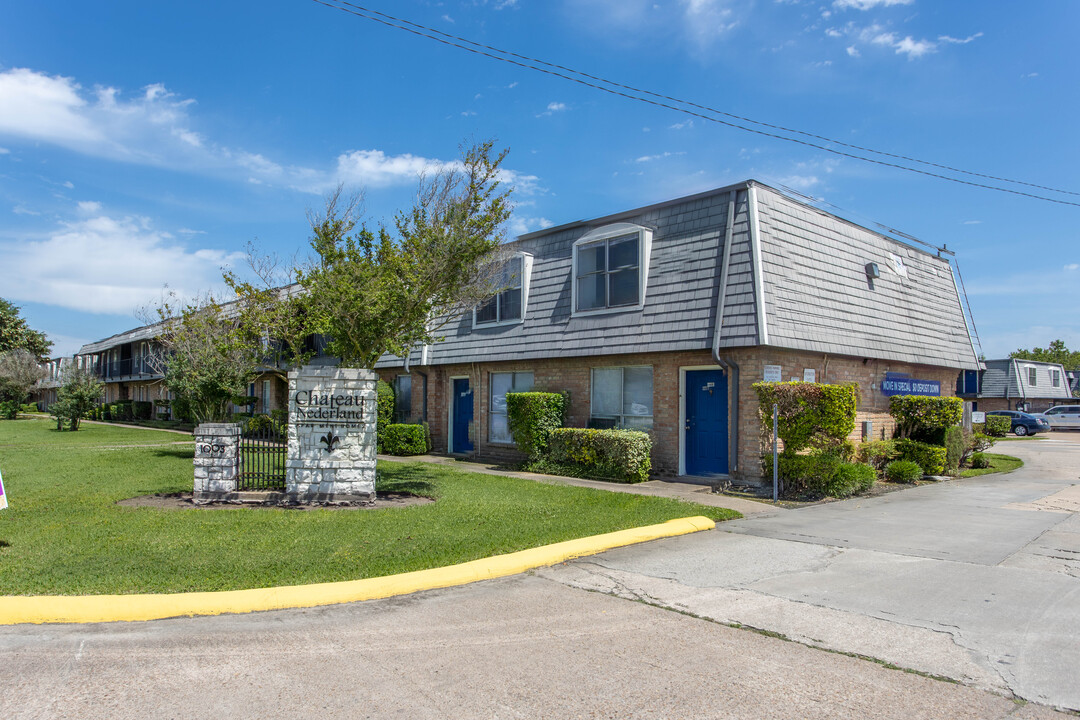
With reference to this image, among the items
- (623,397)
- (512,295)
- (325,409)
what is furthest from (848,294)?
(325,409)

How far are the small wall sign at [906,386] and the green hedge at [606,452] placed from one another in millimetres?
5720

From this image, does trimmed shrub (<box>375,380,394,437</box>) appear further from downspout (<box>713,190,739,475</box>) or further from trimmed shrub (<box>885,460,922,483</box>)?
trimmed shrub (<box>885,460,922,483</box>)

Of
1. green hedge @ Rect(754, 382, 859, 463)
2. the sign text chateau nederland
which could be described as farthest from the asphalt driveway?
the sign text chateau nederland

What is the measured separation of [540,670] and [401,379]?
56.6ft

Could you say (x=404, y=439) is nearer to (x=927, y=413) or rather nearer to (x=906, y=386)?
(x=906, y=386)

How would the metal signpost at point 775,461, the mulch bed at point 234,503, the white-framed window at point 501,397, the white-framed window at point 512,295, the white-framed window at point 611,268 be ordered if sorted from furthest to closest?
the white-framed window at point 501,397
the white-framed window at point 512,295
the white-framed window at point 611,268
the metal signpost at point 775,461
the mulch bed at point 234,503

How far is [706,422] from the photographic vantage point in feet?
43.6

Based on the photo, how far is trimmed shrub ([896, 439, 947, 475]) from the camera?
573 inches

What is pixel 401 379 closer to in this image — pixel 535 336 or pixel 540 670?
pixel 535 336

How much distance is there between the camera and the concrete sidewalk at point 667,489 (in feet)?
34.8

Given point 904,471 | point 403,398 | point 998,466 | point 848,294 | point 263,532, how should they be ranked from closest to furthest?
point 263,532 < point 904,471 < point 848,294 < point 998,466 < point 403,398

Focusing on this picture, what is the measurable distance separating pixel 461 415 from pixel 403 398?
9.41ft

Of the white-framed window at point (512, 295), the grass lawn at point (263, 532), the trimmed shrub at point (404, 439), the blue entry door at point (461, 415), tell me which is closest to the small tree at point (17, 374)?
the trimmed shrub at point (404, 439)

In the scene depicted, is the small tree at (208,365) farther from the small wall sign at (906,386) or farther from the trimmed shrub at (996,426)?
the trimmed shrub at (996,426)
